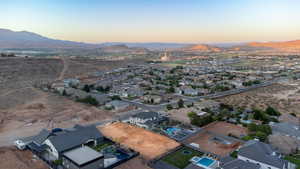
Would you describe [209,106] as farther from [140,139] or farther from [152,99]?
[140,139]

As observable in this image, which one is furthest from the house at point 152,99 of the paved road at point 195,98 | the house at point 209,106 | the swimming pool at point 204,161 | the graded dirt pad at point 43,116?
the swimming pool at point 204,161

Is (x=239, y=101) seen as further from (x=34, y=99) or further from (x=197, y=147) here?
(x=34, y=99)

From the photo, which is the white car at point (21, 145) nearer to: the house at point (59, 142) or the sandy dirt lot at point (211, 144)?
the house at point (59, 142)

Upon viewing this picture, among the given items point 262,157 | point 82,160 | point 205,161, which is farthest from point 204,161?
point 82,160

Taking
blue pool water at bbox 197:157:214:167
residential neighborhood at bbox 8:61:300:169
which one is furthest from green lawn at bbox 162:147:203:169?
blue pool water at bbox 197:157:214:167

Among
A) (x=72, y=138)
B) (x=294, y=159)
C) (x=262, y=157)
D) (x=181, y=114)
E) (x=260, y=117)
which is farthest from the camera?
(x=181, y=114)

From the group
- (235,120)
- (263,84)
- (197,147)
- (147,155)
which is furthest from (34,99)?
(263,84)
